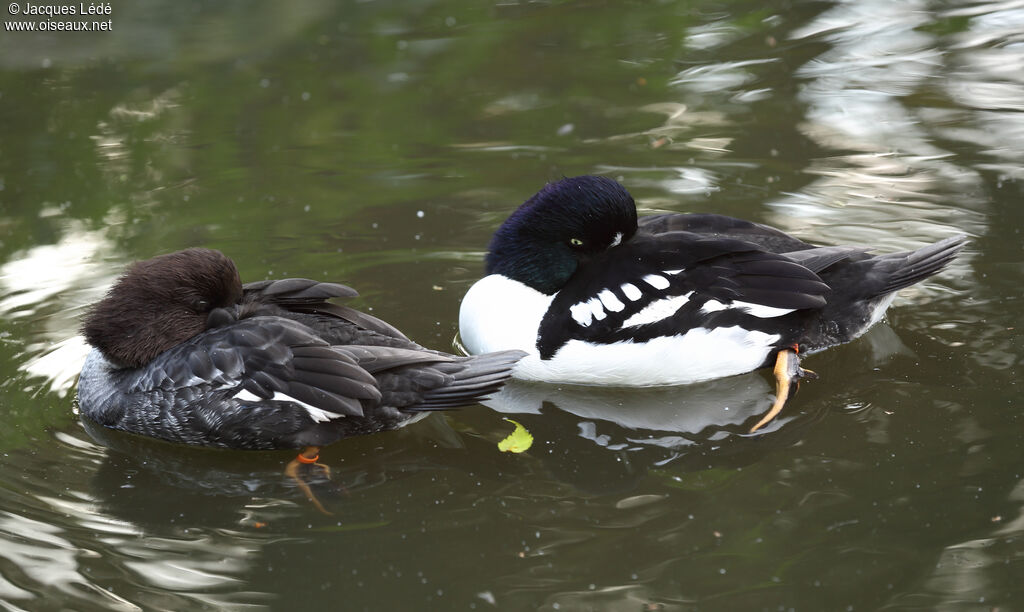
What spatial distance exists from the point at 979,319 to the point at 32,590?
4.90 meters

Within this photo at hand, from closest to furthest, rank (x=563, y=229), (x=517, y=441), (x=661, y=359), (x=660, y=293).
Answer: (x=517, y=441) → (x=660, y=293) → (x=661, y=359) → (x=563, y=229)

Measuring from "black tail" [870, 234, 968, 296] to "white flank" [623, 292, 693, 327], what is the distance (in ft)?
3.58

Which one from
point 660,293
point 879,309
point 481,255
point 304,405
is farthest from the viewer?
point 481,255

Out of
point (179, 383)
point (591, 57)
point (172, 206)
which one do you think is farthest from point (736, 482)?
point (591, 57)

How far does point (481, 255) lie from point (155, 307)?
2.36 m

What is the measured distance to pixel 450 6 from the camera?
37.1 ft

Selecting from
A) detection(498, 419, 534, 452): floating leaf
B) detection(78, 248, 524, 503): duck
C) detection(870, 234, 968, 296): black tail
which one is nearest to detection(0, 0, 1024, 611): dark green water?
detection(498, 419, 534, 452): floating leaf

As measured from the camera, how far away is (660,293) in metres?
5.71

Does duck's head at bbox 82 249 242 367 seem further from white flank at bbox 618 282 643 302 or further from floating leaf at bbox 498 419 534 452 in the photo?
white flank at bbox 618 282 643 302

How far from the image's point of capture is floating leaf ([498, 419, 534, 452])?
5.47 metres

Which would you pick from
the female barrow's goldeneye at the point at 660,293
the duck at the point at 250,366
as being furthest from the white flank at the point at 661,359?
the duck at the point at 250,366

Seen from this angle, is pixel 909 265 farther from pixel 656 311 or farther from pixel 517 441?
pixel 517 441

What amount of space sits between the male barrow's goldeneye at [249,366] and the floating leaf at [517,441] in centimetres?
32

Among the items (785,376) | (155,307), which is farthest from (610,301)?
(155,307)
